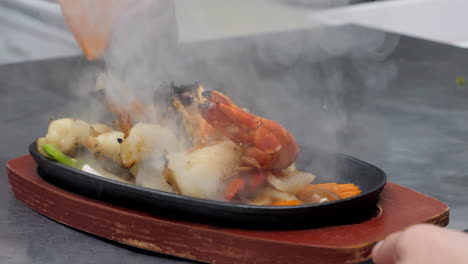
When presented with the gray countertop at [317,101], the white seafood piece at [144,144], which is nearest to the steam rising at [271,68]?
the gray countertop at [317,101]

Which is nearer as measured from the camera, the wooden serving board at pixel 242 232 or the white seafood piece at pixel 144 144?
the wooden serving board at pixel 242 232

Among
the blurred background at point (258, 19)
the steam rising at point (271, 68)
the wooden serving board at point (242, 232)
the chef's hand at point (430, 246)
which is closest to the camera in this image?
the chef's hand at point (430, 246)

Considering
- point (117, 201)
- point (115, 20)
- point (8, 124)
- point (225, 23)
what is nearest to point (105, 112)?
point (115, 20)

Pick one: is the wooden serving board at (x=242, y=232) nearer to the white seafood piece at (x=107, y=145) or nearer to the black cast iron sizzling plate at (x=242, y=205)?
the black cast iron sizzling plate at (x=242, y=205)

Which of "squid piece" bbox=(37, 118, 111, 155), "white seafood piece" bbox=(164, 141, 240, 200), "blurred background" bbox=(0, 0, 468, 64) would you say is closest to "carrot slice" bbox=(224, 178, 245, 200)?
"white seafood piece" bbox=(164, 141, 240, 200)

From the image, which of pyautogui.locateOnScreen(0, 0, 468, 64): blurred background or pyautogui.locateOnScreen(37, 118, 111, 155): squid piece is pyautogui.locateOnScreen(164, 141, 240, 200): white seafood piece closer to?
pyautogui.locateOnScreen(37, 118, 111, 155): squid piece
